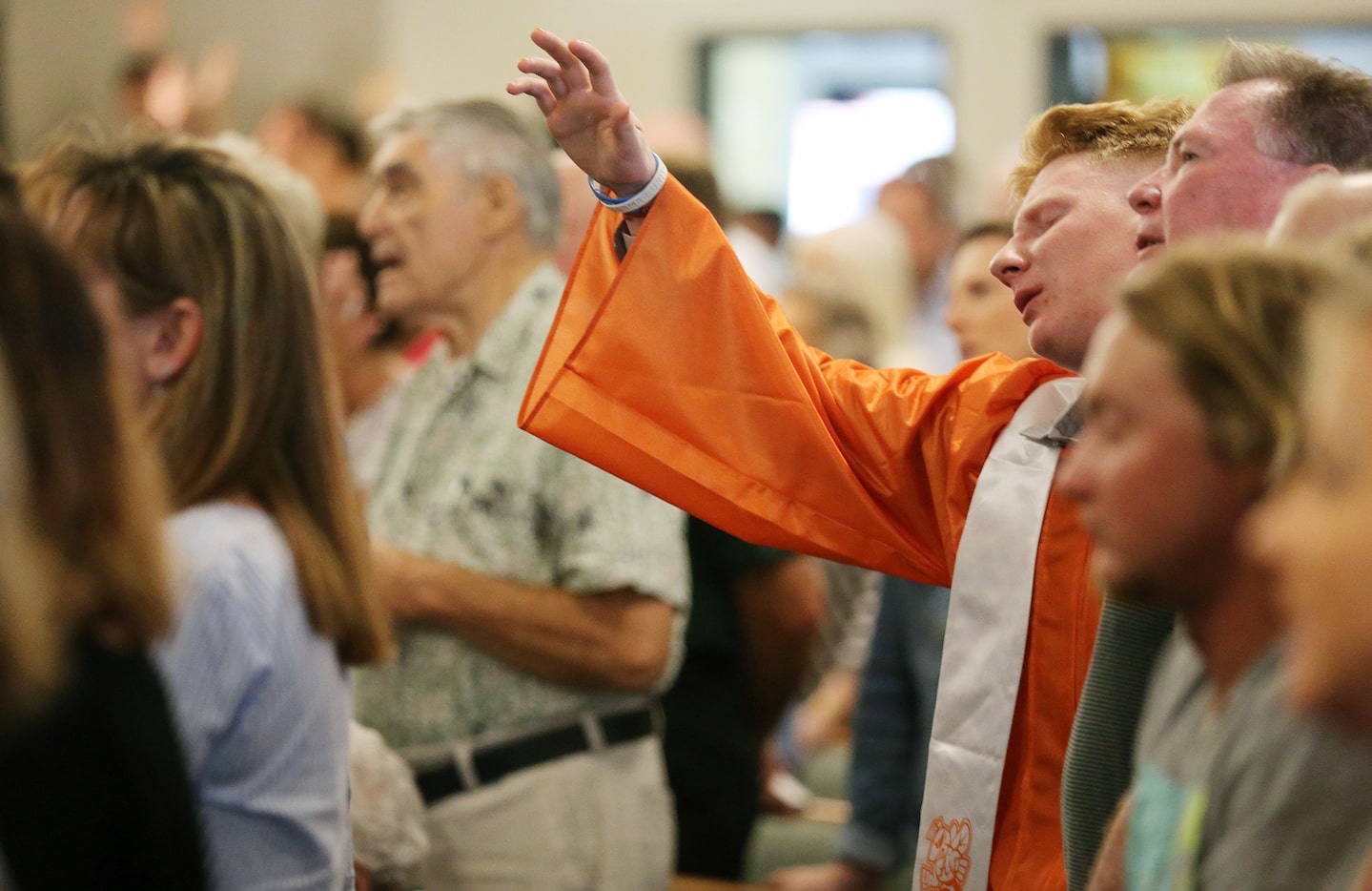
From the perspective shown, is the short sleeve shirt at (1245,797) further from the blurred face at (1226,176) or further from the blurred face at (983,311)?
the blurred face at (983,311)

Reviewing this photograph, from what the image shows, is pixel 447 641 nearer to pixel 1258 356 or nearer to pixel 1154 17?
pixel 1258 356

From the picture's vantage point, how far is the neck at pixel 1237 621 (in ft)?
3.23

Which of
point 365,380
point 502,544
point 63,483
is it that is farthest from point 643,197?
point 365,380

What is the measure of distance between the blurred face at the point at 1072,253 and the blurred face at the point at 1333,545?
0.81 m

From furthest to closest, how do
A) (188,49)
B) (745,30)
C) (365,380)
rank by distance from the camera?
(745,30), (188,49), (365,380)

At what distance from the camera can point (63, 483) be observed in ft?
3.41

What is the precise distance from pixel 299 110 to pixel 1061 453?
4.37 metres

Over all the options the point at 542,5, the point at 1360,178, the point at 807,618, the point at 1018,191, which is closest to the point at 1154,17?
the point at 542,5

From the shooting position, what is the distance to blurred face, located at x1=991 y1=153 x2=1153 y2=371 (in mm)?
1673

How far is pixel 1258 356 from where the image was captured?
95 cm

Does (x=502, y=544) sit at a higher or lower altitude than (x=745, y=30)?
lower

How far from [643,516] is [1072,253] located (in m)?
0.86

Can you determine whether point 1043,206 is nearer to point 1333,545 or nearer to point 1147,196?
point 1147,196

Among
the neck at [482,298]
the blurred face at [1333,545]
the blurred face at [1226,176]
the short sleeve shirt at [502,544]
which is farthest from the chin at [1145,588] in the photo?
the neck at [482,298]
